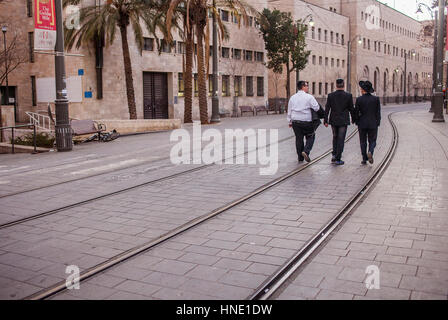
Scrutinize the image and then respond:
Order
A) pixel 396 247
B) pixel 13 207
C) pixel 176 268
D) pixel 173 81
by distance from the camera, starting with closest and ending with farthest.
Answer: pixel 176 268 < pixel 396 247 < pixel 13 207 < pixel 173 81

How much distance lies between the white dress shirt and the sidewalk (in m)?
2.78

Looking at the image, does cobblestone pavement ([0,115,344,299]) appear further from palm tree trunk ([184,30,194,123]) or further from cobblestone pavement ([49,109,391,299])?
palm tree trunk ([184,30,194,123])

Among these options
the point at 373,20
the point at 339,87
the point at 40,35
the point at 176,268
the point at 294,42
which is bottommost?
the point at 176,268

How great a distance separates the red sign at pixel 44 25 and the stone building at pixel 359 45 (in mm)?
41926

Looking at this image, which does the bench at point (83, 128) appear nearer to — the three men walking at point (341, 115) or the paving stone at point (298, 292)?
the three men walking at point (341, 115)

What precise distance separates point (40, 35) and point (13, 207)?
8.76 m

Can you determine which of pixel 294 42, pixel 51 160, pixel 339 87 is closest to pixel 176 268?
pixel 339 87

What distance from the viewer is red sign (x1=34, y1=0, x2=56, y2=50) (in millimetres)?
14914

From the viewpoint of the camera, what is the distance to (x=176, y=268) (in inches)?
190

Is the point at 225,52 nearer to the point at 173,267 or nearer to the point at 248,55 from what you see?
the point at 248,55

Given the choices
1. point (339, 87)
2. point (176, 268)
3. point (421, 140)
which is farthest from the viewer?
point (421, 140)

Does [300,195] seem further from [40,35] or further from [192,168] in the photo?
[40,35]

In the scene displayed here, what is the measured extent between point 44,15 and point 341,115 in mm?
9492

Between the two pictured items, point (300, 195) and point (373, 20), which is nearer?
point (300, 195)
